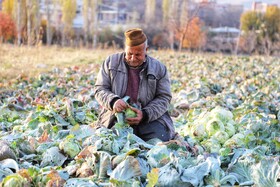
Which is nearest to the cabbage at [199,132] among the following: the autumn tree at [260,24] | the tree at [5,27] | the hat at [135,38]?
the hat at [135,38]

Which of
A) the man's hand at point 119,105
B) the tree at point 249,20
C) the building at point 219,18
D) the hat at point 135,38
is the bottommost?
the building at point 219,18

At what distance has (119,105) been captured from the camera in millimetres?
3789

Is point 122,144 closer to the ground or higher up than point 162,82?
closer to the ground

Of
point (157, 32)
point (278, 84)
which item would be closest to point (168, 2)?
point (157, 32)

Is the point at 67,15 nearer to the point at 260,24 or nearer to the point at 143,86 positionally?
the point at 260,24

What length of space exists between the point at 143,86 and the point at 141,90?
0.04m

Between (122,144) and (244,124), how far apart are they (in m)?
1.87

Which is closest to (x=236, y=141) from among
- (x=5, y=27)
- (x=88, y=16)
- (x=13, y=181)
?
(x=13, y=181)

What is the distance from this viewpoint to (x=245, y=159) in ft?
9.89

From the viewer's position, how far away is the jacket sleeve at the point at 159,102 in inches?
158

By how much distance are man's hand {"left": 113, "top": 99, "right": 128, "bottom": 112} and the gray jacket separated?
18 cm

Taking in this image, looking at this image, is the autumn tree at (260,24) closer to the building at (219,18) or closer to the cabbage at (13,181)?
the building at (219,18)

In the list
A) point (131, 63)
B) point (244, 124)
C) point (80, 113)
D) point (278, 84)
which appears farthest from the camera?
point (278, 84)

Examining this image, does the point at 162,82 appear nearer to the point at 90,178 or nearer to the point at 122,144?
the point at 122,144
